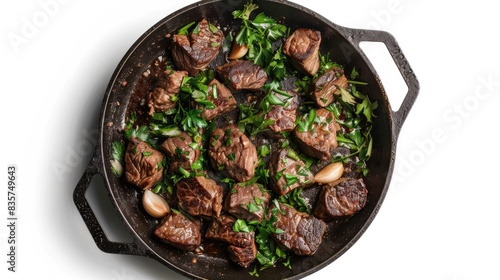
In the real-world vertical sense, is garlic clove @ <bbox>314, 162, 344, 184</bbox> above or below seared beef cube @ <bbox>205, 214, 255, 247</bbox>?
above

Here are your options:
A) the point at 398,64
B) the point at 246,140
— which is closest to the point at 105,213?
the point at 246,140

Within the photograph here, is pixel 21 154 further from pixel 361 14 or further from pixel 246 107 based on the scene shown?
pixel 361 14

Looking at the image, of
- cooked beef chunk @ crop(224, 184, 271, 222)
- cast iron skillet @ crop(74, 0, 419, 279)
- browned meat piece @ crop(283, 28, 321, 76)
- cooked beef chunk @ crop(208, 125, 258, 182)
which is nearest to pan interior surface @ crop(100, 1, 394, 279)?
cast iron skillet @ crop(74, 0, 419, 279)

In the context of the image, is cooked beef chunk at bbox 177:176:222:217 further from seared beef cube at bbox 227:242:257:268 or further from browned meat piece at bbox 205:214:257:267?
seared beef cube at bbox 227:242:257:268

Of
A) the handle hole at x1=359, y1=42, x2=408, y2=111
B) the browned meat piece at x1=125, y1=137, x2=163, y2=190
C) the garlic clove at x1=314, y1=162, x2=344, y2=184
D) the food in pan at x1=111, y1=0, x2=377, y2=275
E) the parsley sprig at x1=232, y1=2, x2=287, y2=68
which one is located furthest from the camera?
the handle hole at x1=359, y1=42, x2=408, y2=111

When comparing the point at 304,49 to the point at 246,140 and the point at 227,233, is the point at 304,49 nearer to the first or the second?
the point at 246,140

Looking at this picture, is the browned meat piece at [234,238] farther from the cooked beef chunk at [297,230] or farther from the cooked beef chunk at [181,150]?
the cooked beef chunk at [181,150]

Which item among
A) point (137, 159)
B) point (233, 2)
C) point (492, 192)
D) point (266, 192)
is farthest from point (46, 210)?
point (492, 192)
